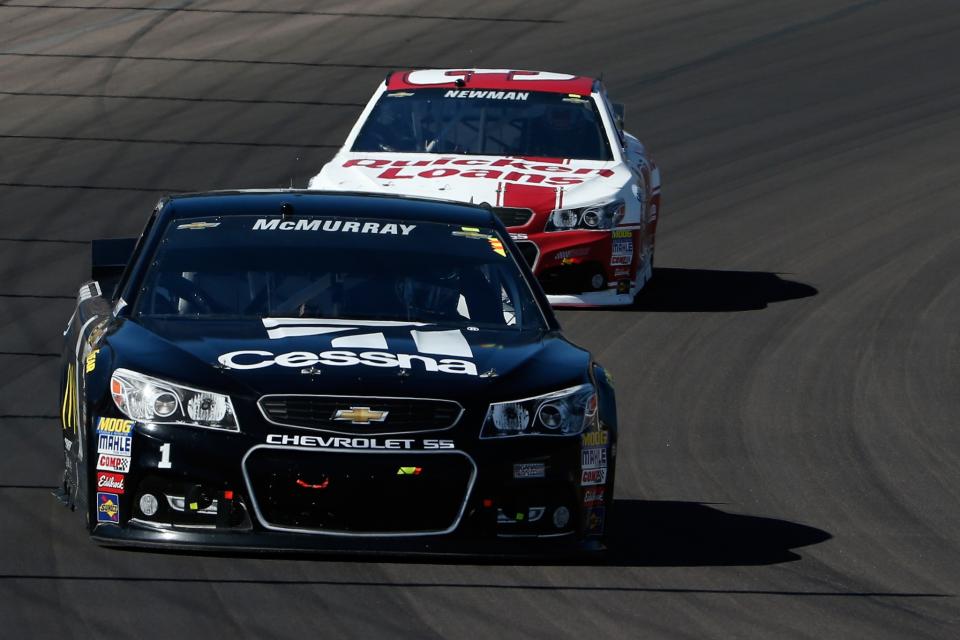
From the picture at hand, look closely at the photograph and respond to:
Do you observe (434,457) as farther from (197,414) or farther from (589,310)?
(589,310)

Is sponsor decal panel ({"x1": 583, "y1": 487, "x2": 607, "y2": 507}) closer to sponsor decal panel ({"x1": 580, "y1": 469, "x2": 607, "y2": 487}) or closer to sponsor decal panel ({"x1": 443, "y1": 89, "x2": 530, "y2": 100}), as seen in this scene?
sponsor decal panel ({"x1": 580, "y1": 469, "x2": 607, "y2": 487})

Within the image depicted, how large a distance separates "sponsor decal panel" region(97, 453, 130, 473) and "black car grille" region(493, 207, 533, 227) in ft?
20.3

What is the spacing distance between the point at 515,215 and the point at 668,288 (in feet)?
5.85

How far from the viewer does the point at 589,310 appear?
41.7 ft

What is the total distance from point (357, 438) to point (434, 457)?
0.26 m

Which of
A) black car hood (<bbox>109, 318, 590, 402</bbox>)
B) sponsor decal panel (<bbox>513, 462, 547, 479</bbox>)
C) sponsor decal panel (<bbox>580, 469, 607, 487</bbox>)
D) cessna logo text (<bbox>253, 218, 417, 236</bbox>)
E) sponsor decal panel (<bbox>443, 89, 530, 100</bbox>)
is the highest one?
cessna logo text (<bbox>253, 218, 417, 236</bbox>)

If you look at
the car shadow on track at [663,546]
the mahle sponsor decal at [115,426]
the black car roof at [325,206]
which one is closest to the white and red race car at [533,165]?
the black car roof at [325,206]

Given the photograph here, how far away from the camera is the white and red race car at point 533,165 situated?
12414 mm

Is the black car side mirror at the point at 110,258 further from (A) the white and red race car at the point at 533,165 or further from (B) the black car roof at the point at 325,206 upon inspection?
(A) the white and red race car at the point at 533,165

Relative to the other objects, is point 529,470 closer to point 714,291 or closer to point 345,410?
point 345,410

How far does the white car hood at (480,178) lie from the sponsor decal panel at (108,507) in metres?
5.91

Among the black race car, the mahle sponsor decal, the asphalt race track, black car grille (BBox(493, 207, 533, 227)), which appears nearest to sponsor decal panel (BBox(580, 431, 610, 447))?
the black race car

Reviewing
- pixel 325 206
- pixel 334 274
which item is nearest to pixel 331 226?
pixel 325 206

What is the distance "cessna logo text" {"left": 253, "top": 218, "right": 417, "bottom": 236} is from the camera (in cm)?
767
